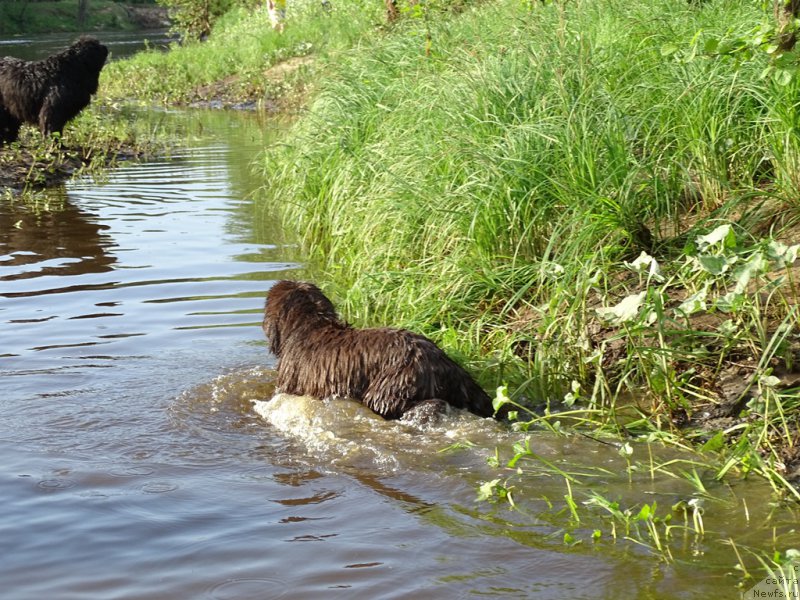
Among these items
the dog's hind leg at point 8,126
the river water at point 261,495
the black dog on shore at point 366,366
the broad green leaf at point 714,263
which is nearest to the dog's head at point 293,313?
the black dog on shore at point 366,366

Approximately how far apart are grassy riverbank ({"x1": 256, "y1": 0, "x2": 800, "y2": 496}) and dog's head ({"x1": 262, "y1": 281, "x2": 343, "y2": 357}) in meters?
0.74

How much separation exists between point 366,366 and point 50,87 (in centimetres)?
995

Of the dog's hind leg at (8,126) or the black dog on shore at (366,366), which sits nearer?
the black dog on shore at (366,366)

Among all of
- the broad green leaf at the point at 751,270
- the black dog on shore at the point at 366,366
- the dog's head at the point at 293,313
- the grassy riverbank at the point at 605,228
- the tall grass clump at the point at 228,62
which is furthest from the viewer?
the tall grass clump at the point at 228,62

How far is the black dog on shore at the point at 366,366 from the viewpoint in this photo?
5.07 metres

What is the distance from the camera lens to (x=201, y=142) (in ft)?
57.1

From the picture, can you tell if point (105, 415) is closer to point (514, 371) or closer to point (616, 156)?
point (514, 371)

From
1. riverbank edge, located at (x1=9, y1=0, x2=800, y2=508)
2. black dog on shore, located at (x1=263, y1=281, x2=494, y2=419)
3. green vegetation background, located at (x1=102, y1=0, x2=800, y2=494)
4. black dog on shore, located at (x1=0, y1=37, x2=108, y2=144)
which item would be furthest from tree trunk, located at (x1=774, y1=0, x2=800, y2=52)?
black dog on shore, located at (x1=0, y1=37, x2=108, y2=144)

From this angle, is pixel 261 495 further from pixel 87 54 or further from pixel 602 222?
pixel 87 54

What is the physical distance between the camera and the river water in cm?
371

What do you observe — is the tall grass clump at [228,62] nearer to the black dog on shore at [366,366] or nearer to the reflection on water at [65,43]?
the reflection on water at [65,43]

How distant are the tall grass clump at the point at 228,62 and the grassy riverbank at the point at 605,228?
14178 mm

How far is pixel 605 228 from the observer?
19.5ft

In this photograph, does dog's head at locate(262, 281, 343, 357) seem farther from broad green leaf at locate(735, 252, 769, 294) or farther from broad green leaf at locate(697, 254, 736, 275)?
broad green leaf at locate(735, 252, 769, 294)
